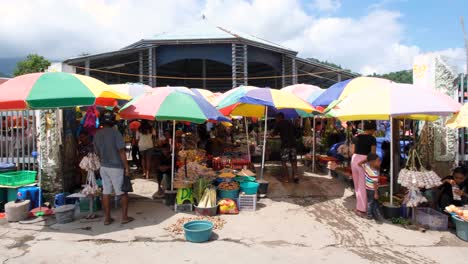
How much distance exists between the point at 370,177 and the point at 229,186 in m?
2.59

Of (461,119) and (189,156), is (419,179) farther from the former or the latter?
(189,156)

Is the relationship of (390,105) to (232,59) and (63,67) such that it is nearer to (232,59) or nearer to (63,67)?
(63,67)

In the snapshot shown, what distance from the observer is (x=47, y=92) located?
16.7 feet

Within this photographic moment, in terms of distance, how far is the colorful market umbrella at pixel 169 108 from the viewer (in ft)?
19.2

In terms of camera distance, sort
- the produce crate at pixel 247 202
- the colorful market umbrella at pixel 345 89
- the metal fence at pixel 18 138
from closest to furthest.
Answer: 1. the produce crate at pixel 247 202
2. the metal fence at pixel 18 138
3. the colorful market umbrella at pixel 345 89

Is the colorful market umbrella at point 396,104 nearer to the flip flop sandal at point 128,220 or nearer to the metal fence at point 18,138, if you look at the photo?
the flip flop sandal at point 128,220

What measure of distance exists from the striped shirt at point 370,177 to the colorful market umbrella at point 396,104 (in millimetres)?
962

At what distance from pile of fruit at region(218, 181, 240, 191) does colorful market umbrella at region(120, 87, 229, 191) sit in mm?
977

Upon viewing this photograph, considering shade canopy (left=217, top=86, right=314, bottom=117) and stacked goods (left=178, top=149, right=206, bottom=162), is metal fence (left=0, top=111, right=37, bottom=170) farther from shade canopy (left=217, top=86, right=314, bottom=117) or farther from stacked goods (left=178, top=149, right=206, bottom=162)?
shade canopy (left=217, top=86, right=314, bottom=117)

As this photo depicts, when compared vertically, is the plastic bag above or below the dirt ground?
above

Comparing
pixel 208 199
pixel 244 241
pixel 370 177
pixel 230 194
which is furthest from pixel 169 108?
pixel 370 177

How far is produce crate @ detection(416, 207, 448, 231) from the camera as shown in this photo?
217 inches

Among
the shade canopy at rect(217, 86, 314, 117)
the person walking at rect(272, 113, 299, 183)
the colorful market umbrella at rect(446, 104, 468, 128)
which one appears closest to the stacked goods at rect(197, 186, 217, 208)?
the shade canopy at rect(217, 86, 314, 117)

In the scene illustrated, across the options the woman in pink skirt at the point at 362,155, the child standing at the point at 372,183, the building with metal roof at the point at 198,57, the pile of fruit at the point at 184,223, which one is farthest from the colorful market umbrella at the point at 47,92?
the building with metal roof at the point at 198,57
